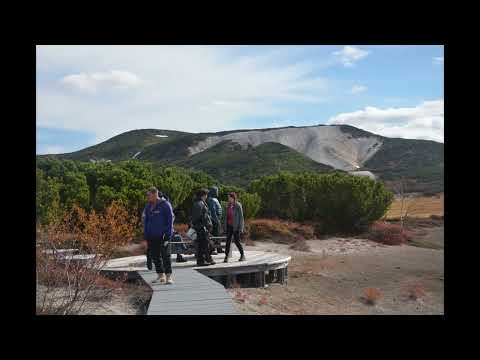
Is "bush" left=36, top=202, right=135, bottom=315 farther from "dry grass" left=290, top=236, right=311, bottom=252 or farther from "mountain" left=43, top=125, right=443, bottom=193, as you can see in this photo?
"mountain" left=43, top=125, right=443, bottom=193

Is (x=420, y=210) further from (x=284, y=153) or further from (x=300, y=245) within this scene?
(x=284, y=153)

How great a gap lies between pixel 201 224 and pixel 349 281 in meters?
4.56

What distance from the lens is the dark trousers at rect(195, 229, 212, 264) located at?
9.14m

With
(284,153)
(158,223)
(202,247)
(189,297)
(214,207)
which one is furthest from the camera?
(284,153)

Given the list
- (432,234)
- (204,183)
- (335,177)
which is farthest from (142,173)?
(432,234)

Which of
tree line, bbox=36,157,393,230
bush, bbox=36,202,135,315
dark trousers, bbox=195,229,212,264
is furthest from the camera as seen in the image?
tree line, bbox=36,157,393,230

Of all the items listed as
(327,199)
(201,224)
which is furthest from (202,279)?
(327,199)

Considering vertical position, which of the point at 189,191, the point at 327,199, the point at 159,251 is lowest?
the point at 159,251

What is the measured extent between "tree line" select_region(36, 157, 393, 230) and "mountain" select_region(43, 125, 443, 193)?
3603 cm

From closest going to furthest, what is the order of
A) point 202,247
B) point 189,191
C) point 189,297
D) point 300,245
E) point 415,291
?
point 189,297
point 202,247
point 415,291
point 300,245
point 189,191

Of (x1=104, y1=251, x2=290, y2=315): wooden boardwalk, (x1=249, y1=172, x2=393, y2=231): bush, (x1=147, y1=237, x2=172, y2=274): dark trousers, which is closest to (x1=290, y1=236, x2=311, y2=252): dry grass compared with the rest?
(x1=249, y1=172, x2=393, y2=231): bush

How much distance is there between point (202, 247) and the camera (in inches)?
367

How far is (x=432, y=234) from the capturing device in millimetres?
24078

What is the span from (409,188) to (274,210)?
Answer: 139 feet
